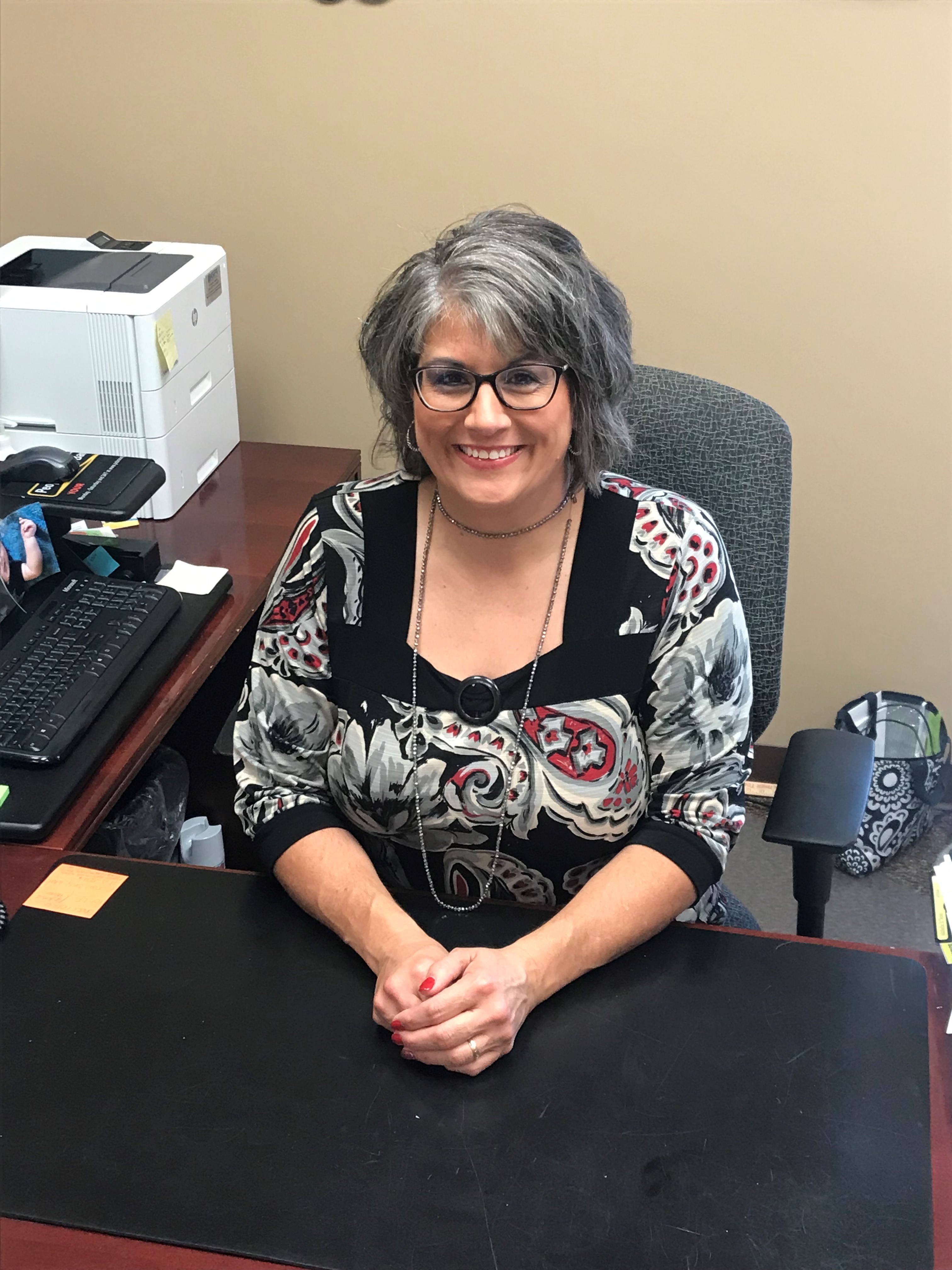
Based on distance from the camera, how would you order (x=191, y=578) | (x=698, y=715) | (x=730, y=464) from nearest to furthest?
(x=698, y=715), (x=730, y=464), (x=191, y=578)

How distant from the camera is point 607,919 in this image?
3.90ft

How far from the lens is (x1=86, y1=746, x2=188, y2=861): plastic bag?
1824 mm

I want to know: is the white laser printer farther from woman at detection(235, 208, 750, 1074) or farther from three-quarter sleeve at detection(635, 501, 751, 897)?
three-quarter sleeve at detection(635, 501, 751, 897)

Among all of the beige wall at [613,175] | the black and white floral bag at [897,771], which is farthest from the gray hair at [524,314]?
the black and white floral bag at [897,771]

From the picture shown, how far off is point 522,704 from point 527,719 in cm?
2

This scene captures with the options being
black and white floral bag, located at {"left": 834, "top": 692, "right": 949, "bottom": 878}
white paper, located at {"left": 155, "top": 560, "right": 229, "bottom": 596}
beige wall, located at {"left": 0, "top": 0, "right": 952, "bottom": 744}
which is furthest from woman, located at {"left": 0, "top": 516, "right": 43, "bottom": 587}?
black and white floral bag, located at {"left": 834, "top": 692, "right": 949, "bottom": 878}

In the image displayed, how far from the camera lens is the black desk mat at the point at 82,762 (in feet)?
4.30

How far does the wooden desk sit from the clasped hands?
1.36 feet

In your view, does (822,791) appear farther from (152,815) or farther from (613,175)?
(613,175)

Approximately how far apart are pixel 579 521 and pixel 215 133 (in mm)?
1389

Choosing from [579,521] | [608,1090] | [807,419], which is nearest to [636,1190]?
[608,1090]

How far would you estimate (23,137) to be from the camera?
241 centimetres

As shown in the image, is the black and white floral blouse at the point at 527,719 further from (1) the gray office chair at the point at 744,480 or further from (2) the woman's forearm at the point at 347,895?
(1) the gray office chair at the point at 744,480

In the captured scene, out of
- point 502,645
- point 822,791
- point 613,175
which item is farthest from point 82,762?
point 613,175
